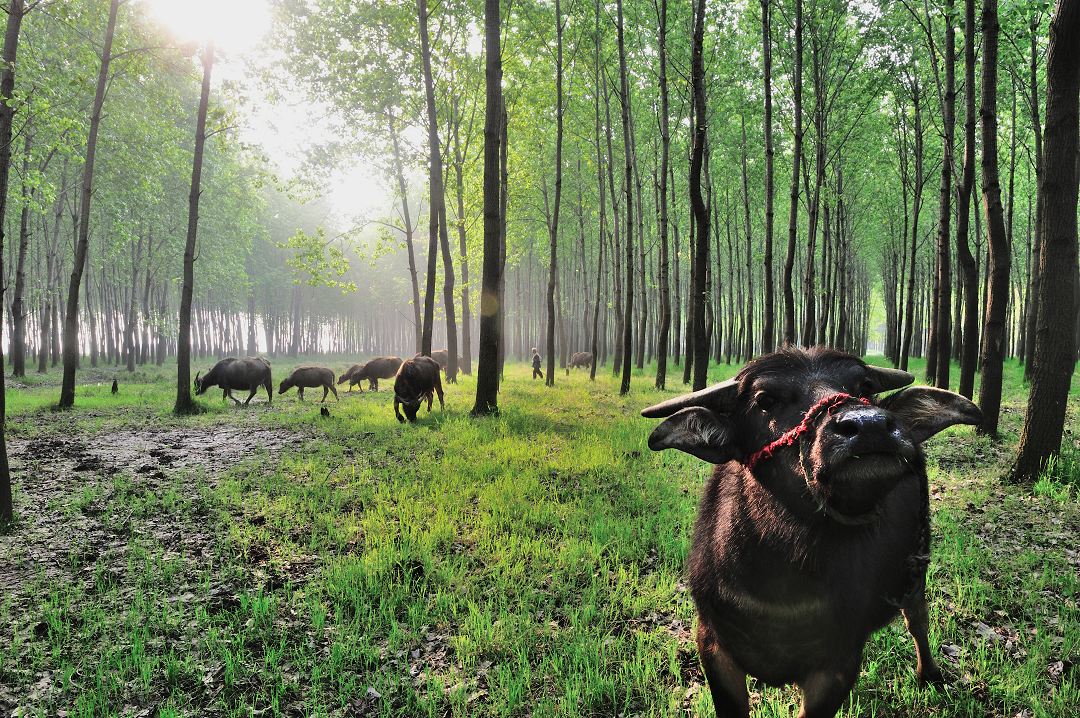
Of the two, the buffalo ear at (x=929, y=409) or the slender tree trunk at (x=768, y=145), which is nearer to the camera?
the buffalo ear at (x=929, y=409)

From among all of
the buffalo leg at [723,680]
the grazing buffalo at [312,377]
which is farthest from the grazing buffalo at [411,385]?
the buffalo leg at [723,680]

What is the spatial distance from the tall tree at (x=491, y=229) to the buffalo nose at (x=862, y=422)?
9011 mm

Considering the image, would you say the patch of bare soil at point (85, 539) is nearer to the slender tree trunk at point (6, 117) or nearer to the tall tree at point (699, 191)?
the slender tree trunk at point (6, 117)

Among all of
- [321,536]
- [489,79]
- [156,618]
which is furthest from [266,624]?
[489,79]

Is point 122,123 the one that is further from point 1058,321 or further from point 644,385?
point 1058,321

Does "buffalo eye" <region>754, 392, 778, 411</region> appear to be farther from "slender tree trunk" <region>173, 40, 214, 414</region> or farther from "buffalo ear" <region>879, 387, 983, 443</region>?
"slender tree trunk" <region>173, 40, 214, 414</region>

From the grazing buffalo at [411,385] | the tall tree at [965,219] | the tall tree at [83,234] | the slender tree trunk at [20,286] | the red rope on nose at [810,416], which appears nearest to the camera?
the red rope on nose at [810,416]

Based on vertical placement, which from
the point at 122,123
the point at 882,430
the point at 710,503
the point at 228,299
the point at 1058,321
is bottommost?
the point at 710,503

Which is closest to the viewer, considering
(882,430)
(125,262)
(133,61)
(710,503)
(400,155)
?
(882,430)

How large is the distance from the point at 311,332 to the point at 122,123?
4470 centimetres

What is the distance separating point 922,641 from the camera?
2.88 metres

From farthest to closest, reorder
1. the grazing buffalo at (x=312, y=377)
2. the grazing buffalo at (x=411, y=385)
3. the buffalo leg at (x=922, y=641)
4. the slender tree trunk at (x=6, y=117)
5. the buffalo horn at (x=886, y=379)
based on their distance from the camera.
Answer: the grazing buffalo at (x=312, y=377) → the grazing buffalo at (x=411, y=385) → the slender tree trunk at (x=6, y=117) → the buffalo leg at (x=922, y=641) → the buffalo horn at (x=886, y=379)

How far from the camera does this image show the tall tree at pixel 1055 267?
200 inches

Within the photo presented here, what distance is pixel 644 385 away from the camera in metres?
17.2
